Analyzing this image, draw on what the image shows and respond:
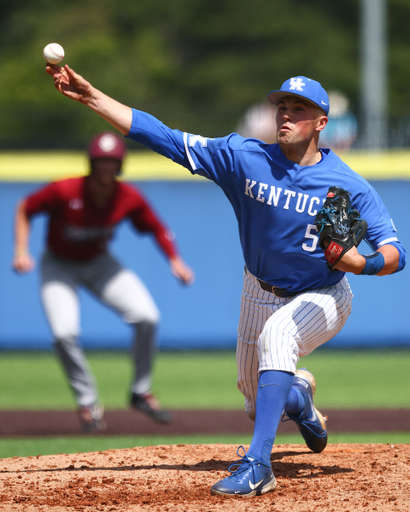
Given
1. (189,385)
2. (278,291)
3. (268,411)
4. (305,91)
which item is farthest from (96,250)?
(268,411)

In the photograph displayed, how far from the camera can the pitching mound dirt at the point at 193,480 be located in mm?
3240

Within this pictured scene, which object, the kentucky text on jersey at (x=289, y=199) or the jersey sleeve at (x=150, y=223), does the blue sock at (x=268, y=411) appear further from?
the jersey sleeve at (x=150, y=223)

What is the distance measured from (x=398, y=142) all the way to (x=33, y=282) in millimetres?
5330

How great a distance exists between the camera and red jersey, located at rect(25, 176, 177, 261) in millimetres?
6422

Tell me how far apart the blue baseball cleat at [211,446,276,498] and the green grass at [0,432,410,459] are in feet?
6.18

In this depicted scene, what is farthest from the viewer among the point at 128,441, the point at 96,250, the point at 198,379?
the point at 198,379

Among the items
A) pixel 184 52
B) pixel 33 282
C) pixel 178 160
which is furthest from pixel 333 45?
pixel 178 160

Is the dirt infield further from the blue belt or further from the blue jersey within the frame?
the blue jersey

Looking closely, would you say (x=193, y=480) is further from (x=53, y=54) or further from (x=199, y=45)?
(x=199, y=45)

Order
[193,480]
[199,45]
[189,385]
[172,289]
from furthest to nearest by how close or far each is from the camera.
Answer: [199,45] → [172,289] → [189,385] → [193,480]

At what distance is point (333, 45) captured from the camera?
33.0m

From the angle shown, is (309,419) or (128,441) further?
(128,441)

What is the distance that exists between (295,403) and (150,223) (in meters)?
3.19

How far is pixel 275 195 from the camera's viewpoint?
368 centimetres
